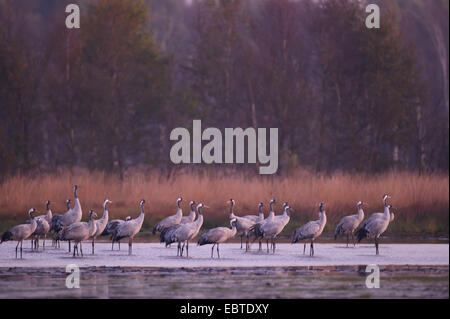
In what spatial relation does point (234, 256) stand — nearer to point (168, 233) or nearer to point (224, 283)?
point (168, 233)

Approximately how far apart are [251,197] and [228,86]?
470 inches

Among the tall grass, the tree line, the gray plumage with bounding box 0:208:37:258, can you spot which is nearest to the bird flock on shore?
the gray plumage with bounding box 0:208:37:258

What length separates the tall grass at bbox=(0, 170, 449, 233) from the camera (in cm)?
2475

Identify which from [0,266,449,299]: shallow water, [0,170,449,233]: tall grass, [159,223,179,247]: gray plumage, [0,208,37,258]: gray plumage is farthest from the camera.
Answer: [0,170,449,233]: tall grass

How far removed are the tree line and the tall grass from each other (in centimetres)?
627

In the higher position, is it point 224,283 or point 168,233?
point 168,233

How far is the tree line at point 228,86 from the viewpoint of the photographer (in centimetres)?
3353

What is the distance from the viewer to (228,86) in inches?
1454

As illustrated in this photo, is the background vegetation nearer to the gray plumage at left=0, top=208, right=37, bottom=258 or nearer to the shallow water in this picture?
the gray plumage at left=0, top=208, right=37, bottom=258

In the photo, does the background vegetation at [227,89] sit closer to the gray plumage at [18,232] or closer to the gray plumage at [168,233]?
the gray plumage at [168,233]

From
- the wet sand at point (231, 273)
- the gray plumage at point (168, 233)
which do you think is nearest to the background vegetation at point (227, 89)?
the gray plumage at point (168, 233)

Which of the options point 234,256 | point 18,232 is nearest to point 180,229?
point 234,256
